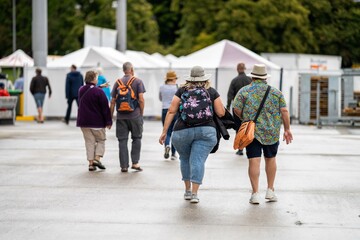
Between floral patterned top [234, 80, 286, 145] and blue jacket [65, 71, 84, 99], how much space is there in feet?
51.4

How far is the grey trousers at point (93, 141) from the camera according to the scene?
13594mm

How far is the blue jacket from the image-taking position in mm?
25594

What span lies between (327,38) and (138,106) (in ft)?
141

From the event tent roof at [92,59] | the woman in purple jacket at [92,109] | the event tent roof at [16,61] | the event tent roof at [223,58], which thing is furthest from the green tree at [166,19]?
the woman in purple jacket at [92,109]

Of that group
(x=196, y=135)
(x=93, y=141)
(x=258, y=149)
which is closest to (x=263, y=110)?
(x=258, y=149)

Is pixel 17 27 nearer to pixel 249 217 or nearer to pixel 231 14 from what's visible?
pixel 231 14

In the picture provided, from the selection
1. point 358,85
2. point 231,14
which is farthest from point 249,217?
point 231,14

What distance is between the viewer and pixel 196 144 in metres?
10.3

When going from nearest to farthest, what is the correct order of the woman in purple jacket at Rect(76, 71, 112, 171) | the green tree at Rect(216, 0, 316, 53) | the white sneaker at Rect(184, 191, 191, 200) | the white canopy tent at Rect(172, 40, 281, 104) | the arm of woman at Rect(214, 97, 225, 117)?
the arm of woman at Rect(214, 97, 225, 117) → the white sneaker at Rect(184, 191, 191, 200) → the woman in purple jacket at Rect(76, 71, 112, 171) → the white canopy tent at Rect(172, 40, 281, 104) → the green tree at Rect(216, 0, 316, 53)

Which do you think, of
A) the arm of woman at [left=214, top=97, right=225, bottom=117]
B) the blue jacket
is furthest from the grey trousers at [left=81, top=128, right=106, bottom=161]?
the blue jacket

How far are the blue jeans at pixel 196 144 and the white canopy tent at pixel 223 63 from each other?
18698 millimetres

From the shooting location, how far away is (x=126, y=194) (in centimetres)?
1107

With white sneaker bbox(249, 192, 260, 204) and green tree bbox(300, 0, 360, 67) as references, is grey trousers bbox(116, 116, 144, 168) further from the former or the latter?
green tree bbox(300, 0, 360, 67)

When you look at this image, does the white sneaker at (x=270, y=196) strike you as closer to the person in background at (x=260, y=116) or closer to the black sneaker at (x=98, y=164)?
the person in background at (x=260, y=116)
